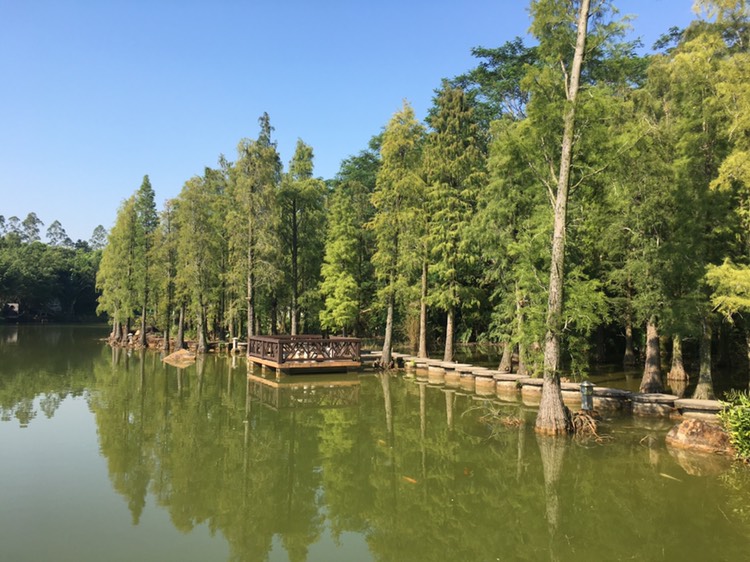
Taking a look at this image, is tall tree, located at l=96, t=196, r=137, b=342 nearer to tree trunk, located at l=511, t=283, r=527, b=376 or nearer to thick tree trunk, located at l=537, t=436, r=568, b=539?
tree trunk, located at l=511, t=283, r=527, b=376

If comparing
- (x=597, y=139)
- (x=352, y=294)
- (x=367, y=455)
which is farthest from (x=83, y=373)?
(x=597, y=139)

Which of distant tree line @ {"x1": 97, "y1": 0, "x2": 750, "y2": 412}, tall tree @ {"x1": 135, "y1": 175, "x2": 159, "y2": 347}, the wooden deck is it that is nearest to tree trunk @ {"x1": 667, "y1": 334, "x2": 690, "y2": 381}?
distant tree line @ {"x1": 97, "y1": 0, "x2": 750, "y2": 412}

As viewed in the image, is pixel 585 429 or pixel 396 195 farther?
pixel 396 195

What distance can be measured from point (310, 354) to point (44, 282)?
65.2 m

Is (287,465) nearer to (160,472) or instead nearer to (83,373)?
(160,472)

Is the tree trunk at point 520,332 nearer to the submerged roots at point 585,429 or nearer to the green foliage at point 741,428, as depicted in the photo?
the submerged roots at point 585,429

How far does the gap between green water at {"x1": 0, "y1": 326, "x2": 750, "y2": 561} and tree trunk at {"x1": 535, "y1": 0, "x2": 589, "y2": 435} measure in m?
0.76

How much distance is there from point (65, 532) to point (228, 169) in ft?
107

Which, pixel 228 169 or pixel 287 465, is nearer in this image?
pixel 287 465

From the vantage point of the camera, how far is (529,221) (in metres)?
17.7

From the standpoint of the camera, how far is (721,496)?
25.6ft

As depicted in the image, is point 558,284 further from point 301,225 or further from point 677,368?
point 301,225

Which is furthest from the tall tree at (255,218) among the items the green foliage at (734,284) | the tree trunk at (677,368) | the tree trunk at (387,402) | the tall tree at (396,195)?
the green foliage at (734,284)

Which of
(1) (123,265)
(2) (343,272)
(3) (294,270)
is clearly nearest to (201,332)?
(3) (294,270)
